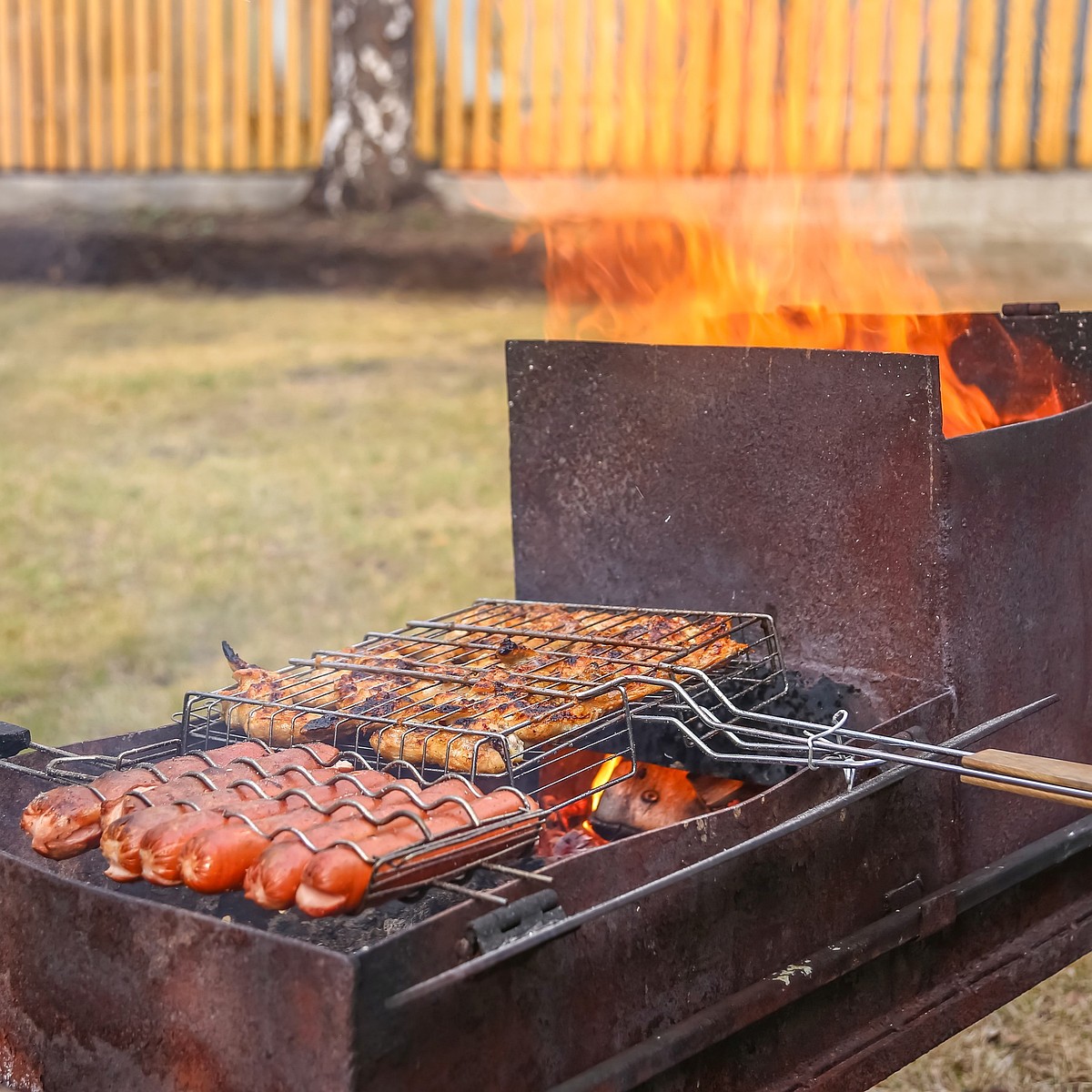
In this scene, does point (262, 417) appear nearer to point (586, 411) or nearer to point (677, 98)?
point (677, 98)

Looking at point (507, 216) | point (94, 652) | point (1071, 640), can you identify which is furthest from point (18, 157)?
point (1071, 640)

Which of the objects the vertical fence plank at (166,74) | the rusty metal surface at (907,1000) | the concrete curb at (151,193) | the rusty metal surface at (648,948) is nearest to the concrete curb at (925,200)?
the concrete curb at (151,193)

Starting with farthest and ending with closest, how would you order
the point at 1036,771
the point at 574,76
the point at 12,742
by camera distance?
the point at 574,76 → the point at 12,742 → the point at 1036,771

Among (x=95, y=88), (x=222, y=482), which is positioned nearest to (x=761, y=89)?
(x=222, y=482)

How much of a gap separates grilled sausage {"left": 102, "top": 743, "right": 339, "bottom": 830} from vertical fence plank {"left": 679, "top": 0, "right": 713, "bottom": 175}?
25.6ft

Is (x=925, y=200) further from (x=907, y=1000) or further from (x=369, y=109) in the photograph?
(x=907, y=1000)

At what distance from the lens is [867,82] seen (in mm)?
9781

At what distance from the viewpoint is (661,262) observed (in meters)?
4.43

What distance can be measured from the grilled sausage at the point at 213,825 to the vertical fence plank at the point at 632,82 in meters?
8.76

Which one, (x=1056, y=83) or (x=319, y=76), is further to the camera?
(x=319, y=76)

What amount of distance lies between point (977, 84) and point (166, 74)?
7.34 metres

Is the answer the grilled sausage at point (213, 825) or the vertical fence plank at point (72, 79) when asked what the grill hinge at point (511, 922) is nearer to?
the grilled sausage at point (213, 825)

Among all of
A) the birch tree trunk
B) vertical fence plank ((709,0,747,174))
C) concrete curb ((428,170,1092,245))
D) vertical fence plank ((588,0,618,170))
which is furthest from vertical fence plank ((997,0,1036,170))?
the birch tree trunk

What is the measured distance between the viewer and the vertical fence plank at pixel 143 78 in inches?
517
